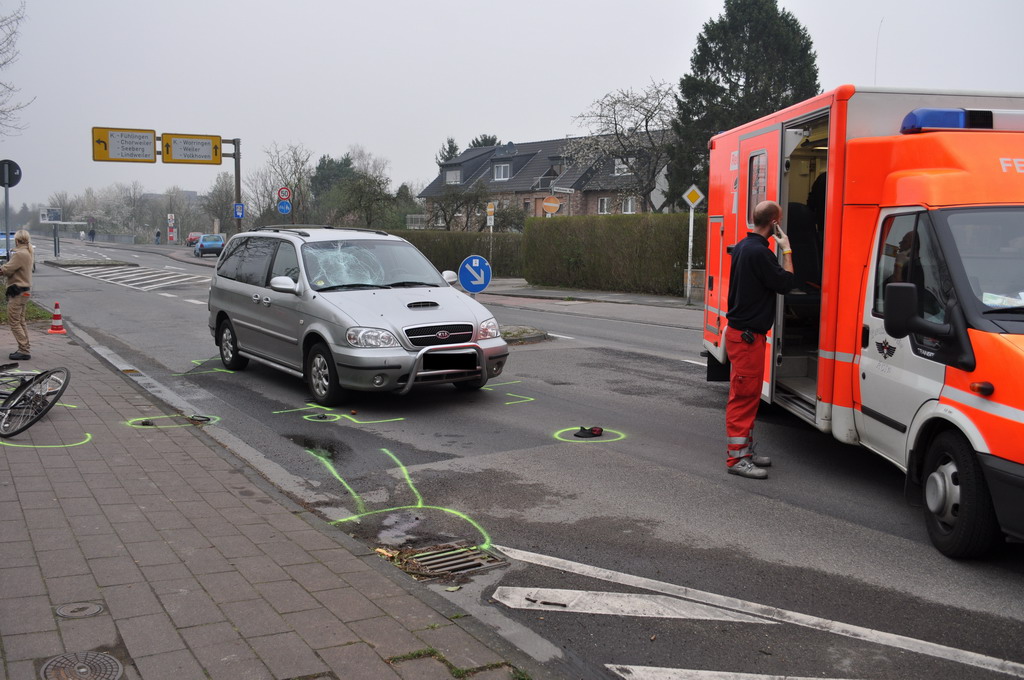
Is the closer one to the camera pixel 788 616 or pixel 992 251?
pixel 788 616

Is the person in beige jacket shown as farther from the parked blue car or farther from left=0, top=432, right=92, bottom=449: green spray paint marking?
the parked blue car

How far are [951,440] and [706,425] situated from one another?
11.7 feet

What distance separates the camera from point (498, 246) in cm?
3997

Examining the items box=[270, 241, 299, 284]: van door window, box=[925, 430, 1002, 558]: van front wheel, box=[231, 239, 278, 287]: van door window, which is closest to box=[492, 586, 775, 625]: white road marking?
box=[925, 430, 1002, 558]: van front wheel

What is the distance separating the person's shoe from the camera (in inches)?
256

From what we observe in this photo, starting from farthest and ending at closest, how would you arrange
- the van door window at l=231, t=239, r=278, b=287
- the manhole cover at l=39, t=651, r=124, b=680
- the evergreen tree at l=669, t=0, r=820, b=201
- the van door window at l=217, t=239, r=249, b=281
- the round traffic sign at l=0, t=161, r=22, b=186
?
the evergreen tree at l=669, t=0, r=820, b=201, the round traffic sign at l=0, t=161, r=22, b=186, the van door window at l=217, t=239, r=249, b=281, the van door window at l=231, t=239, r=278, b=287, the manhole cover at l=39, t=651, r=124, b=680

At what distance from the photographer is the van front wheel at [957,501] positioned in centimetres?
462

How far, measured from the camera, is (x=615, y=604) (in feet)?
14.0

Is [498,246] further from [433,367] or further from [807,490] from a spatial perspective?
[807,490]

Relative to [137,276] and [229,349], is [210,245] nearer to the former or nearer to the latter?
[137,276]

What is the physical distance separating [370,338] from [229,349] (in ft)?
12.0

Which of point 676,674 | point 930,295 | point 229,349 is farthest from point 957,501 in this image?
point 229,349

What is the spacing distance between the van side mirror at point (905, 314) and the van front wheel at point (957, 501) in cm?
59

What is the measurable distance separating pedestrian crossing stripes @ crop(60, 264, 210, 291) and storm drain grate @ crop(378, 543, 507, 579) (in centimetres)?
2628
